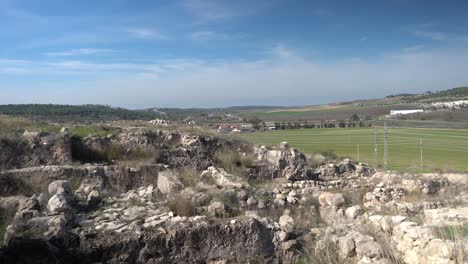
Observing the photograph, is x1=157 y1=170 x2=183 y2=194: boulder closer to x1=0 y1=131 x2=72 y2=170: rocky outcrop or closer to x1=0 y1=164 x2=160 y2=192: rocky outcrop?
x1=0 y1=164 x2=160 y2=192: rocky outcrop

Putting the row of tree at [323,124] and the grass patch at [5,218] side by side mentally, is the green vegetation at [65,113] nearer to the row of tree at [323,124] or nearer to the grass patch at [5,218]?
the row of tree at [323,124]

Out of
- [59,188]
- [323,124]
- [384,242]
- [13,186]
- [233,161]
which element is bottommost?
[323,124]

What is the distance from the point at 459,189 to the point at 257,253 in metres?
9.21

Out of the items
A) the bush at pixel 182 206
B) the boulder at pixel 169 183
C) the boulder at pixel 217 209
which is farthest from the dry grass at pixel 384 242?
the boulder at pixel 169 183

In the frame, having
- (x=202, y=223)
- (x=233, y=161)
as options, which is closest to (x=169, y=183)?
(x=202, y=223)

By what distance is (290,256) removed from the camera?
550 centimetres

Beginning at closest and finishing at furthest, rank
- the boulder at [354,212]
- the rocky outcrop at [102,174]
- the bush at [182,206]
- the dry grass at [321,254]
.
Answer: the dry grass at [321,254] → the bush at [182,206] → the boulder at [354,212] → the rocky outcrop at [102,174]

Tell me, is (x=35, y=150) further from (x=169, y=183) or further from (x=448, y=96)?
(x=448, y=96)

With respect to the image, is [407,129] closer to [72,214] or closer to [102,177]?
[102,177]

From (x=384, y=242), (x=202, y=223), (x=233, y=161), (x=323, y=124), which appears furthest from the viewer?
(x=323, y=124)

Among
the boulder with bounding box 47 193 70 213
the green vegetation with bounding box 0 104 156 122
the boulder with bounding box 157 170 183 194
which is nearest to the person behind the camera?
the boulder with bounding box 47 193 70 213

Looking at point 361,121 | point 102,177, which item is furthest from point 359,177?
point 361,121

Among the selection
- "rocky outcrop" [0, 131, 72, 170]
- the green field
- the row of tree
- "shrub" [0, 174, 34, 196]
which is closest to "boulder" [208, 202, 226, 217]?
"shrub" [0, 174, 34, 196]

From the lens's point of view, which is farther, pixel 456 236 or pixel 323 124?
pixel 323 124
